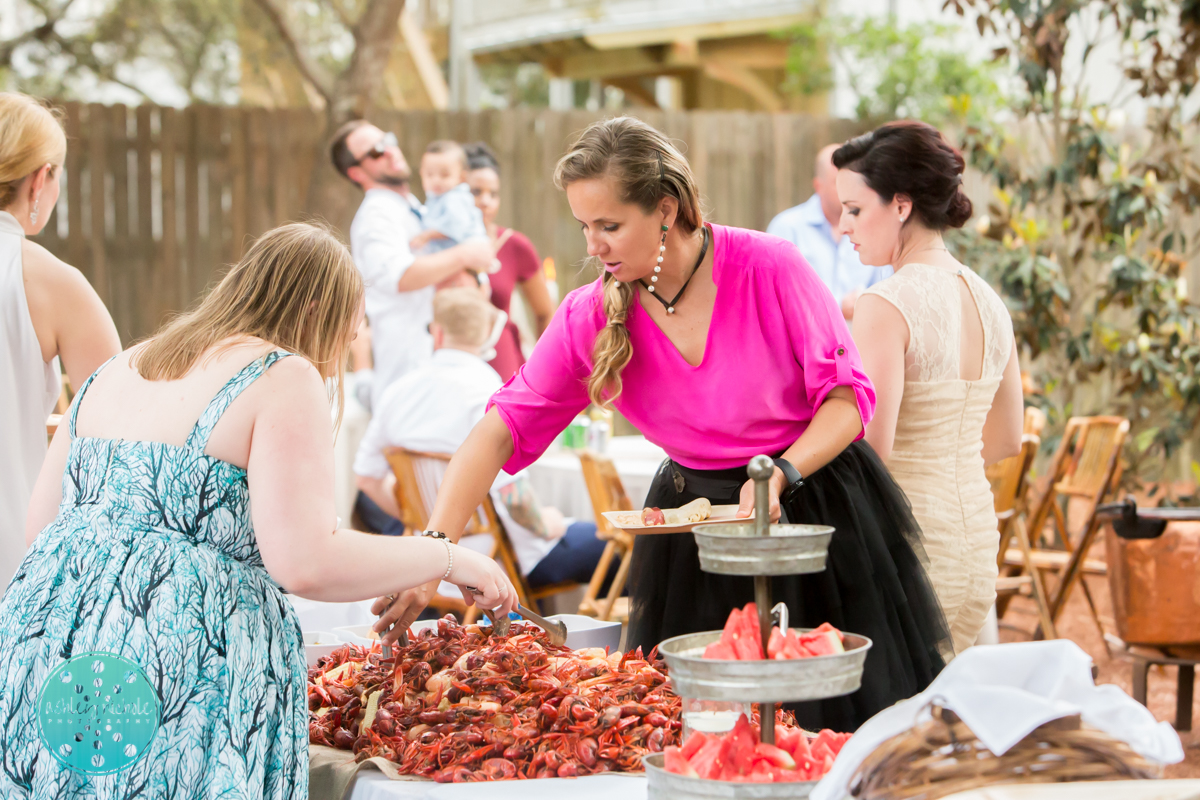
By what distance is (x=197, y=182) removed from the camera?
27.1 feet

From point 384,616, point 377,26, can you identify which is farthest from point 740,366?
point 377,26

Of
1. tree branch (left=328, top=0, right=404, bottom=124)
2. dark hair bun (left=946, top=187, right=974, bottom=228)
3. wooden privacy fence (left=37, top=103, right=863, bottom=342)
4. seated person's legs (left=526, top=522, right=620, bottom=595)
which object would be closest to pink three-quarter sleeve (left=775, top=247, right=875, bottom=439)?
dark hair bun (left=946, top=187, right=974, bottom=228)

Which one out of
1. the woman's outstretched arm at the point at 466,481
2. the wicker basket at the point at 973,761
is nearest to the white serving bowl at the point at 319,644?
the woman's outstretched arm at the point at 466,481

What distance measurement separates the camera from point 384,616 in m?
1.76

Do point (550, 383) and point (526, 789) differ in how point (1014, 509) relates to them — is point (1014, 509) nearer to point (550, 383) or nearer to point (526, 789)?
point (550, 383)

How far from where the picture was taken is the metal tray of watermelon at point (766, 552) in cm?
114

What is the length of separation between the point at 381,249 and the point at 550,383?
9.47ft

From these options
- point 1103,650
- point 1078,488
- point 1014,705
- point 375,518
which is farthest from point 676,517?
point 1078,488

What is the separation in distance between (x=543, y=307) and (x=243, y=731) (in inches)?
164

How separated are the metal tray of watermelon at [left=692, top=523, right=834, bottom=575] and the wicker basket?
0.19 m

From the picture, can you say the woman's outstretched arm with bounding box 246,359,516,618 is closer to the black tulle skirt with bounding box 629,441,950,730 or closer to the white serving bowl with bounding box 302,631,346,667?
the white serving bowl with bounding box 302,631,346,667

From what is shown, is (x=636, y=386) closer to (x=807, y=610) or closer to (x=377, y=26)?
(x=807, y=610)

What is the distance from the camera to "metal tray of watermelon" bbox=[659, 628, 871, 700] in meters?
1.12

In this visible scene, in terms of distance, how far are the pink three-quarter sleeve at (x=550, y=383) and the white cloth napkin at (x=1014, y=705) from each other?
1.05m
